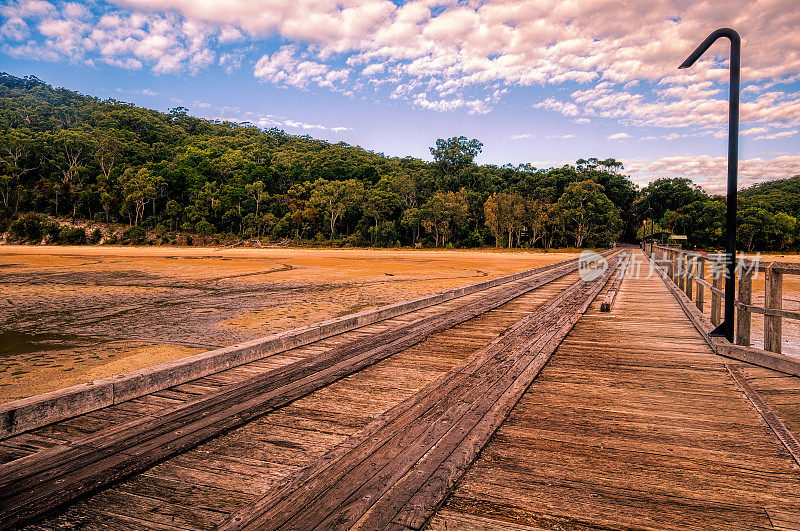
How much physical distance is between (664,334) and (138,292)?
14.8 metres

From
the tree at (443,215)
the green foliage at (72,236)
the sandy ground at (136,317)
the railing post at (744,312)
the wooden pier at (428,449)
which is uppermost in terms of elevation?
the tree at (443,215)

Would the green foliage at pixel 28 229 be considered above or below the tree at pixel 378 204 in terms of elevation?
below

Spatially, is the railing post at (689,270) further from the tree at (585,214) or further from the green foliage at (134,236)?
the green foliage at (134,236)

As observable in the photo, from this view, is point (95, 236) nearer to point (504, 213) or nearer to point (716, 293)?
point (504, 213)

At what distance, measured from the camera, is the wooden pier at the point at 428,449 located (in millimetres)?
1879

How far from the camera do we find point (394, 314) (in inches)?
276

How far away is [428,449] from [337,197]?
2480 inches

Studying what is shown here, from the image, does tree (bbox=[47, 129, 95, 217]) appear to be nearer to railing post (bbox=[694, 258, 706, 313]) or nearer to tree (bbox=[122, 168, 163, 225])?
tree (bbox=[122, 168, 163, 225])

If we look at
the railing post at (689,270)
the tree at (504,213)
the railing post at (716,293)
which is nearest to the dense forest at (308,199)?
the tree at (504,213)

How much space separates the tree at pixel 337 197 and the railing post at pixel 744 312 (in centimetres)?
5923

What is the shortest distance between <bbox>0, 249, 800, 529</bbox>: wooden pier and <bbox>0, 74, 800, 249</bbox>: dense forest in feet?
177

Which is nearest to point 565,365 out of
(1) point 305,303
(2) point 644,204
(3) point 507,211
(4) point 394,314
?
(4) point 394,314

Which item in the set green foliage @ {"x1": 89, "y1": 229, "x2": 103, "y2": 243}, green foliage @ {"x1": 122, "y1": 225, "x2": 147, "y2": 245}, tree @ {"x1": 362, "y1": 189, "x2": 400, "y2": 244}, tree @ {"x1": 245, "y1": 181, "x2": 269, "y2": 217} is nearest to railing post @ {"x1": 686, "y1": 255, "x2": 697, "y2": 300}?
tree @ {"x1": 362, "y1": 189, "x2": 400, "y2": 244}

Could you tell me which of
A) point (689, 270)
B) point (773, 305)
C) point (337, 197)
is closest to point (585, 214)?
point (337, 197)
